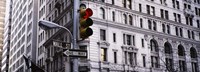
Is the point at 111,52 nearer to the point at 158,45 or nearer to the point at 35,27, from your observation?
the point at 158,45

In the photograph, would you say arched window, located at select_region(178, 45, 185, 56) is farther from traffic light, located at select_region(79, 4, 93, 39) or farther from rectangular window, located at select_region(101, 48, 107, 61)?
traffic light, located at select_region(79, 4, 93, 39)

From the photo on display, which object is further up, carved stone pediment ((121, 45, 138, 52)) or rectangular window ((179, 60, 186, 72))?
carved stone pediment ((121, 45, 138, 52))

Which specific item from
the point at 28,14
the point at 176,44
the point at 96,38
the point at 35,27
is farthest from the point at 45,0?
the point at 176,44

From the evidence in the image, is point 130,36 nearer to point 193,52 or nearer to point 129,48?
point 129,48

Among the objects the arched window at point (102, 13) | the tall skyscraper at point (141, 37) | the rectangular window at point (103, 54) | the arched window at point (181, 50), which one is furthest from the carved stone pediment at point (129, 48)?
the arched window at point (181, 50)

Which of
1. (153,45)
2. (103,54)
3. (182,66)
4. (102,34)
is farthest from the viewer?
(182,66)

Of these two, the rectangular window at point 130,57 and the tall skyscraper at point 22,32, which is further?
the tall skyscraper at point 22,32

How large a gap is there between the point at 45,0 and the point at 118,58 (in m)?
23.8

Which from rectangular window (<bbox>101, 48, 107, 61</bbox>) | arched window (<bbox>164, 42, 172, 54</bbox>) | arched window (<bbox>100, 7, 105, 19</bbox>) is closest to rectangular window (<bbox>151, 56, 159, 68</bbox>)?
arched window (<bbox>164, 42, 172, 54</bbox>)

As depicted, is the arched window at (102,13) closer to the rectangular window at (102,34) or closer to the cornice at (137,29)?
the cornice at (137,29)

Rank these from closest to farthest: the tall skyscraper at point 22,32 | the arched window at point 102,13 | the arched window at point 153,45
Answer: the arched window at point 102,13 < the arched window at point 153,45 < the tall skyscraper at point 22,32

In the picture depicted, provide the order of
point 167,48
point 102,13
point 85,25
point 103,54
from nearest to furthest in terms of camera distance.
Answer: point 85,25 → point 103,54 → point 102,13 → point 167,48

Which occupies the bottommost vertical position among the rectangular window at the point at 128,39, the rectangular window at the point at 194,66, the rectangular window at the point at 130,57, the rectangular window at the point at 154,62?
the rectangular window at the point at 194,66

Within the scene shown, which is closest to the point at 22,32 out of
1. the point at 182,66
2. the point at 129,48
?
the point at 129,48
